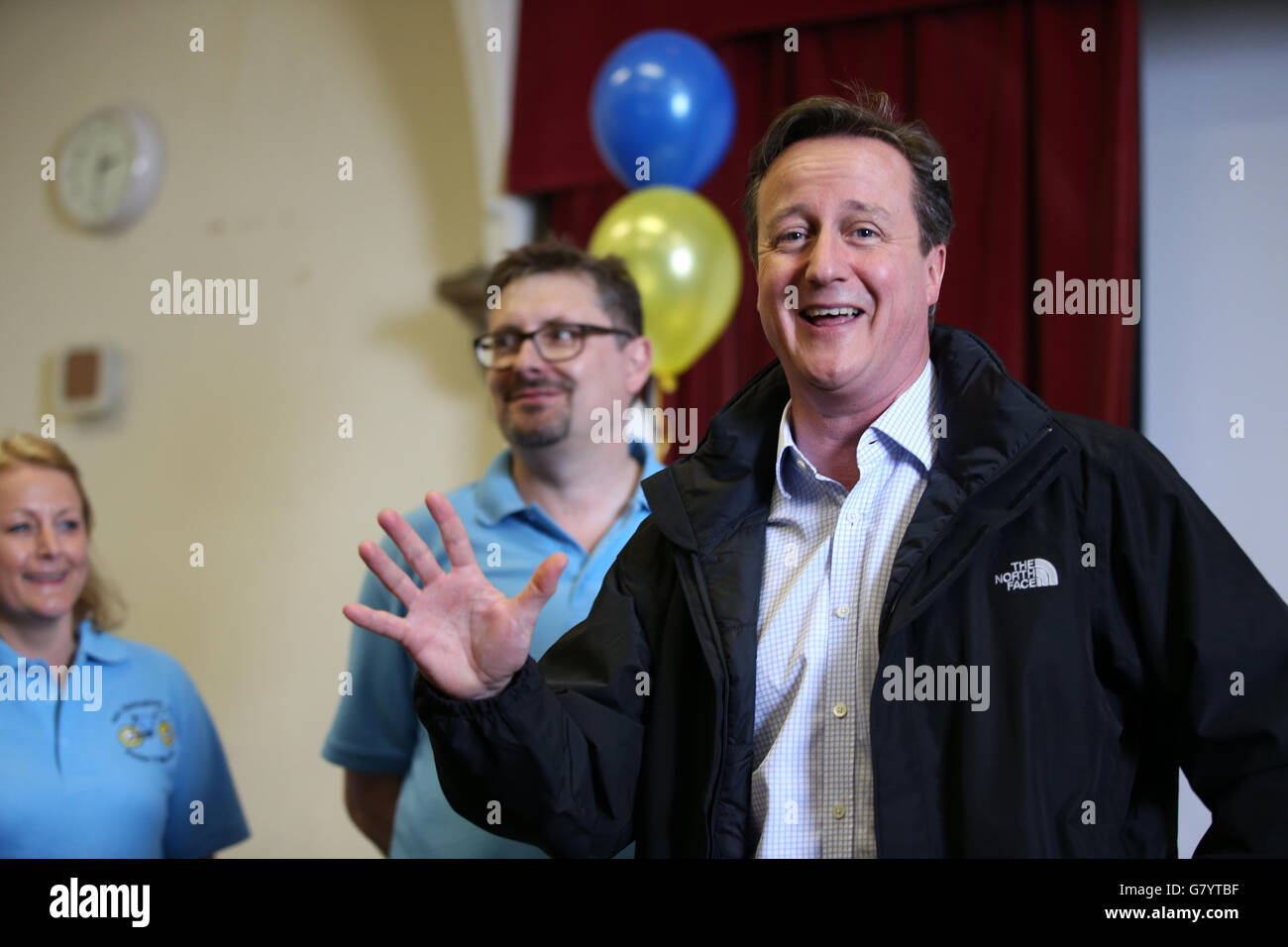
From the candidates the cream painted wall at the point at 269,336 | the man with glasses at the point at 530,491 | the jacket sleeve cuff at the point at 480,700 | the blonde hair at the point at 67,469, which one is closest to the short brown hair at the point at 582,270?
the man with glasses at the point at 530,491

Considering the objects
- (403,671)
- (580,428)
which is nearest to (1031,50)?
(580,428)

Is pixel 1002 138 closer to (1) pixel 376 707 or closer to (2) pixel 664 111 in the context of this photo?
(2) pixel 664 111

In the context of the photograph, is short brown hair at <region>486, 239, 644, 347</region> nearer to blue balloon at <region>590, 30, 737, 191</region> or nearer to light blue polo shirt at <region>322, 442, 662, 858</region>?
light blue polo shirt at <region>322, 442, 662, 858</region>

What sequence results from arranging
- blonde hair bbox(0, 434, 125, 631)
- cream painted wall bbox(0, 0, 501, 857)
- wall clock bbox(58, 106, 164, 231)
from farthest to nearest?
wall clock bbox(58, 106, 164, 231) → cream painted wall bbox(0, 0, 501, 857) → blonde hair bbox(0, 434, 125, 631)

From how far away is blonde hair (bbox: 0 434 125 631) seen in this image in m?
2.53

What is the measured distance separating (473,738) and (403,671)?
88 centimetres

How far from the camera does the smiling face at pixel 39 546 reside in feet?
7.95

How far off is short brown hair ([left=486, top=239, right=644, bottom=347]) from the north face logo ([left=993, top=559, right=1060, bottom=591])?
1.21 meters

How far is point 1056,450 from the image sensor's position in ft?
4.35

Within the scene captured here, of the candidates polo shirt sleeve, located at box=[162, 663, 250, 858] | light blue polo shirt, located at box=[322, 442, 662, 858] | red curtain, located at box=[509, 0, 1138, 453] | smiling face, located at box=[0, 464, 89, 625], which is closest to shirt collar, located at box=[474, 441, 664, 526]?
light blue polo shirt, located at box=[322, 442, 662, 858]

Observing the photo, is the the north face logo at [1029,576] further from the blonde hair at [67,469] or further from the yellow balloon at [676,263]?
the blonde hair at [67,469]

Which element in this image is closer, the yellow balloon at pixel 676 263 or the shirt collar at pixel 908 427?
the shirt collar at pixel 908 427

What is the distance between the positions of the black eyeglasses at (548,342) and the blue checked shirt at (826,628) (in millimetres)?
836

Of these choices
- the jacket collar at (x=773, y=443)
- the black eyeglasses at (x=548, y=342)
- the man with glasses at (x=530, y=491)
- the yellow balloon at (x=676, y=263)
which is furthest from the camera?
the yellow balloon at (x=676, y=263)
